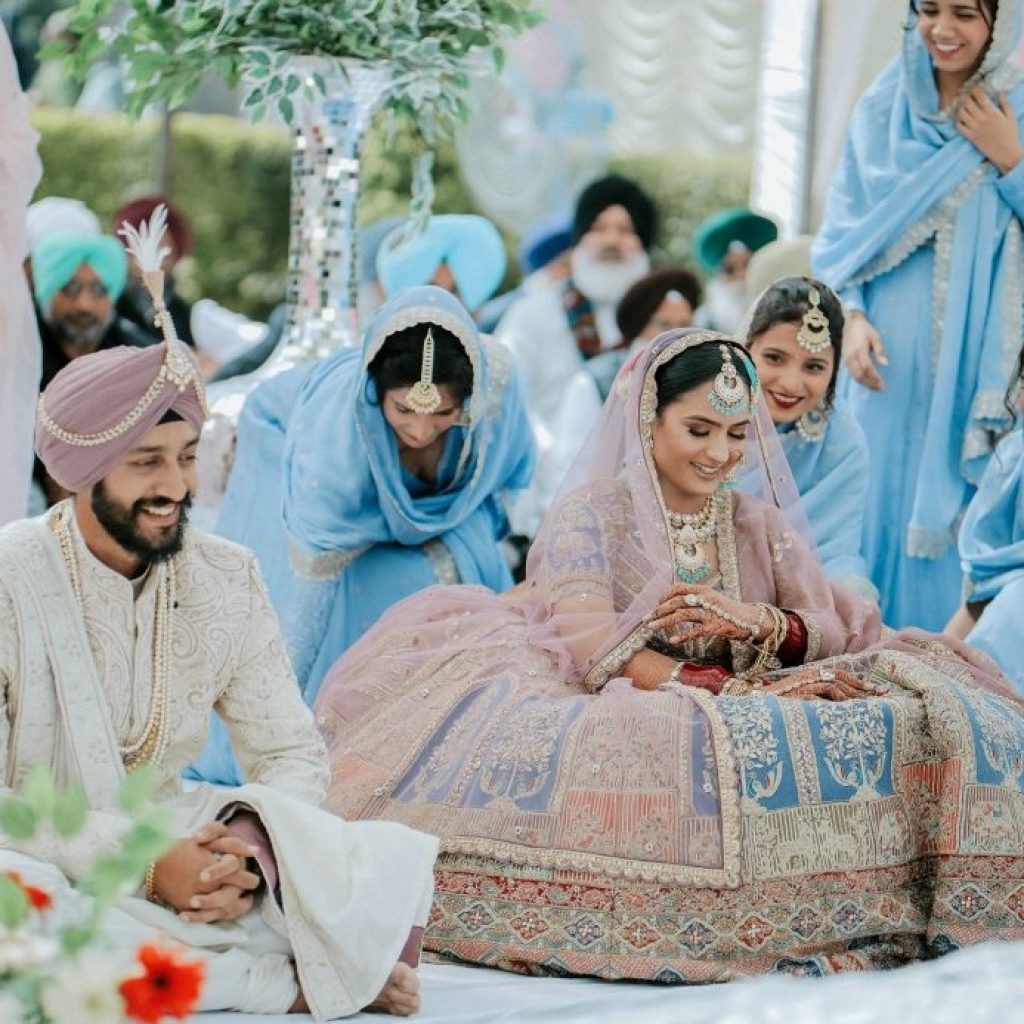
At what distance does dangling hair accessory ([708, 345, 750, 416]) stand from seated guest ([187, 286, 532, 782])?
938 millimetres

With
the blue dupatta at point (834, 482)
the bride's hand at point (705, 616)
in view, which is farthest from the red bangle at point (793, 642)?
the blue dupatta at point (834, 482)

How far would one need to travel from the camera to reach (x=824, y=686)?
462 centimetres

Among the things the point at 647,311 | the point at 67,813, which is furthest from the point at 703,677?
the point at 647,311

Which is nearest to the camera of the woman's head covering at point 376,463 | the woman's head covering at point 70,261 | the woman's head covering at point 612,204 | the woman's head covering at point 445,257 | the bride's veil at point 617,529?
the bride's veil at point 617,529

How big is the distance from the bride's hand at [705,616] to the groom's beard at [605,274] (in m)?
5.07

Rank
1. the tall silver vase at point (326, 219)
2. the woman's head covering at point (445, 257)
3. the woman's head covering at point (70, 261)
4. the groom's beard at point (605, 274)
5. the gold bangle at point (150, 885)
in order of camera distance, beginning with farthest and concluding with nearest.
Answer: the groom's beard at point (605, 274)
the woman's head covering at point (445, 257)
the woman's head covering at point (70, 261)
the tall silver vase at point (326, 219)
the gold bangle at point (150, 885)

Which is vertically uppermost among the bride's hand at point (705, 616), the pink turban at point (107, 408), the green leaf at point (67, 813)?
the pink turban at point (107, 408)

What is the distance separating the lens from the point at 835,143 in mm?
10227

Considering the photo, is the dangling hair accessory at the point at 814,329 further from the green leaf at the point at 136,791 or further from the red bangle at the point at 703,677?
the green leaf at the point at 136,791

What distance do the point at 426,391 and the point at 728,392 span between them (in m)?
0.97

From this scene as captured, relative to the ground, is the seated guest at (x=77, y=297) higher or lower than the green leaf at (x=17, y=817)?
higher

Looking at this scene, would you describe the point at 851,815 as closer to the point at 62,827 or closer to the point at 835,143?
the point at 62,827

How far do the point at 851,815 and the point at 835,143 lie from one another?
627 centimetres

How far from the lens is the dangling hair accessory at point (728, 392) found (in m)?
4.97
